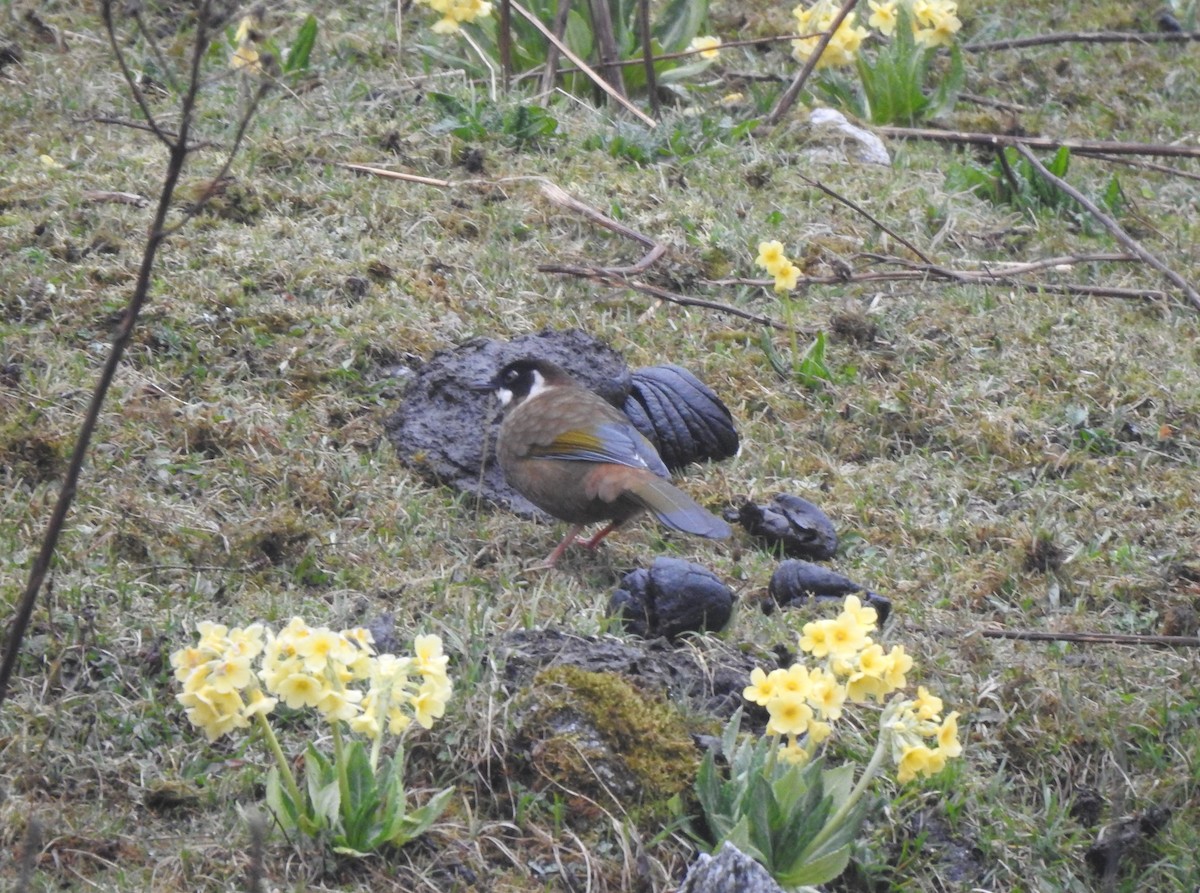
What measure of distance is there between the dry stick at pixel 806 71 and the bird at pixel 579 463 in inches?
125

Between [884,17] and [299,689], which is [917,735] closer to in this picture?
[299,689]

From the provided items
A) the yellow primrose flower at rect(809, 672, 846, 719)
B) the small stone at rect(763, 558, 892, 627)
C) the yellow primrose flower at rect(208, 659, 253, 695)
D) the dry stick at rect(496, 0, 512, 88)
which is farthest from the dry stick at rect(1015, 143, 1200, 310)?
the yellow primrose flower at rect(208, 659, 253, 695)

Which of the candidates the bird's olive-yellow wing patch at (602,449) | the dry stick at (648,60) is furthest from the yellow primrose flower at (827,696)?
the dry stick at (648,60)

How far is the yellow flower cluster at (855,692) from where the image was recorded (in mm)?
2889

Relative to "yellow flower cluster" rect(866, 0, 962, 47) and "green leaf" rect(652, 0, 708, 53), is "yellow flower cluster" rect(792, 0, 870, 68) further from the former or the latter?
"green leaf" rect(652, 0, 708, 53)

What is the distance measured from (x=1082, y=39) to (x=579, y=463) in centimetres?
577

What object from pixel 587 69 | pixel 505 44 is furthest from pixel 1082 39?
pixel 505 44

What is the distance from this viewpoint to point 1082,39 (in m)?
8.80

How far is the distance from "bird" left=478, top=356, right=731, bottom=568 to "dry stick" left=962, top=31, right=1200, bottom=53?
16.9 feet

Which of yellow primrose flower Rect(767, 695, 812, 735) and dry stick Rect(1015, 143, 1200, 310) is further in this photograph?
dry stick Rect(1015, 143, 1200, 310)

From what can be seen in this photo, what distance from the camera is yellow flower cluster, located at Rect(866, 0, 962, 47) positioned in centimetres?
748

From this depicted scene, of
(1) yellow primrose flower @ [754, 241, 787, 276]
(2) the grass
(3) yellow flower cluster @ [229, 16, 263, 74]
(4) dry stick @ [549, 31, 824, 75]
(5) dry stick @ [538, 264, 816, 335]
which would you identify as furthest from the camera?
(4) dry stick @ [549, 31, 824, 75]

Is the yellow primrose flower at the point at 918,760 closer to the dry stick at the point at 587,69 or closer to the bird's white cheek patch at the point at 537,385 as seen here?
the bird's white cheek patch at the point at 537,385

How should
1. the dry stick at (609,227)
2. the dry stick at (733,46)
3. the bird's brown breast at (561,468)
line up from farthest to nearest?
the dry stick at (733,46)
the dry stick at (609,227)
the bird's brown breast at (561,468)
